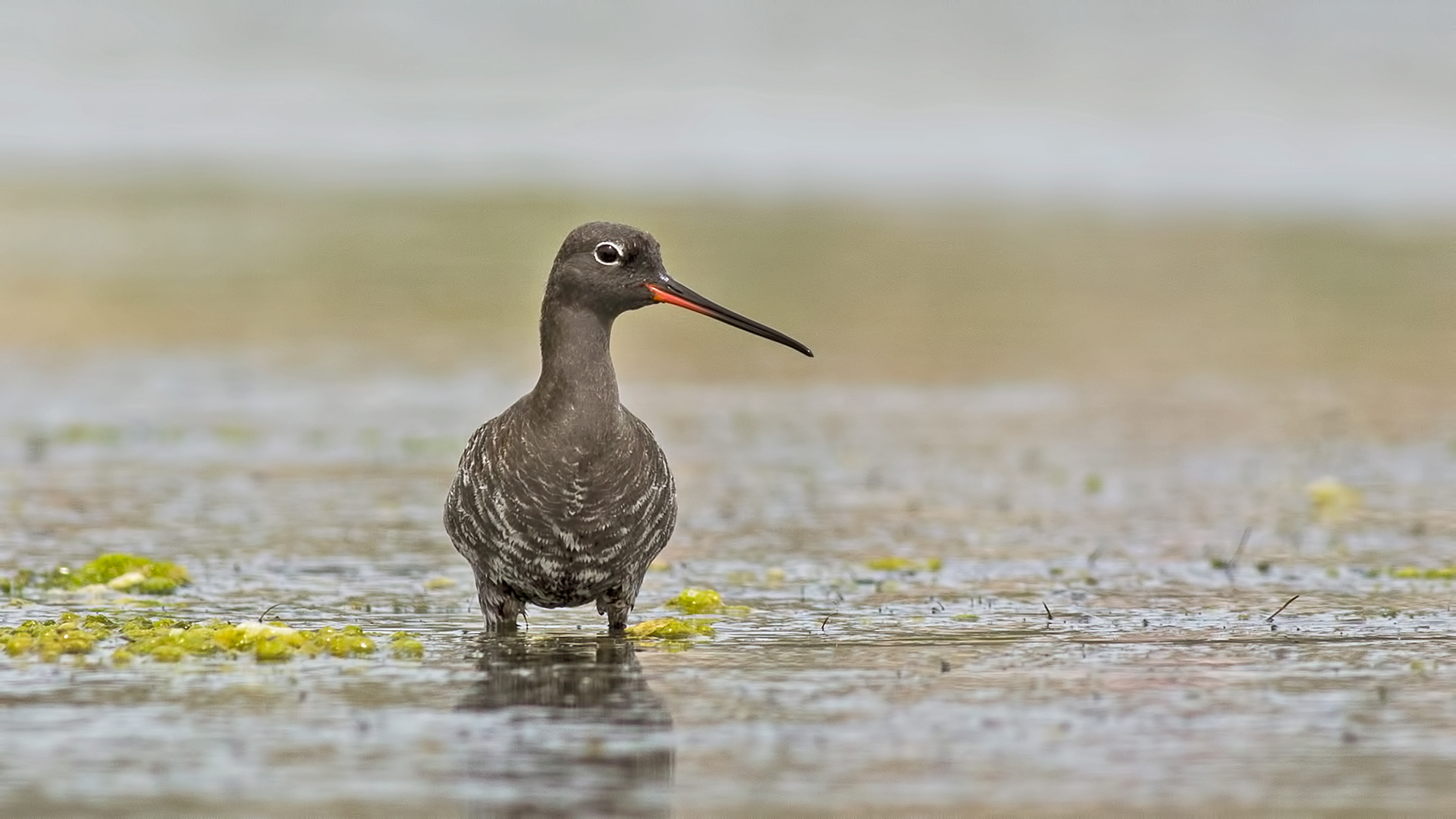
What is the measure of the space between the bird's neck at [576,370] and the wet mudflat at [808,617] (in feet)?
3.29

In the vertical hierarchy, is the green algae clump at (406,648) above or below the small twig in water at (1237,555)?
A: below

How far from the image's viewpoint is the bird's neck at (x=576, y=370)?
10.2 m

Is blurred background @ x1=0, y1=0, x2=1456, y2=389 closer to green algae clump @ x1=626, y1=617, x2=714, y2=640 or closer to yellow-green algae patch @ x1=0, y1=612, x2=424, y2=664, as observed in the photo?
green algae clump @ x1=626, y1=617, x2=714, y2=640

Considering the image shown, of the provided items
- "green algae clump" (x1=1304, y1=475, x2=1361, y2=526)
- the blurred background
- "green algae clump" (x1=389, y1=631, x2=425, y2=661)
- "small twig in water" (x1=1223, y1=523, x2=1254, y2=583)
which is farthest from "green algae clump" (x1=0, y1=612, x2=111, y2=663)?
the blurred background

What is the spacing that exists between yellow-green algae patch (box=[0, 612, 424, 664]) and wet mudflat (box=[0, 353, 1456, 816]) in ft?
0.41

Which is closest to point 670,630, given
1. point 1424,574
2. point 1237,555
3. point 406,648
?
point 406,648

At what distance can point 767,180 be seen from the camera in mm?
45594

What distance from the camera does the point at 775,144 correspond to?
166 feet

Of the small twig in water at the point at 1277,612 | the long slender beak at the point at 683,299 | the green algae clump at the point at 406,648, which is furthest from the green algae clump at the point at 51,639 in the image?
the small twig in water at the point at 1277,612

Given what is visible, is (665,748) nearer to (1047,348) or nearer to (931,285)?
(1047,348)

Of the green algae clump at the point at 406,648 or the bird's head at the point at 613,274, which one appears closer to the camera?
the green algae clump at the point at 406,648

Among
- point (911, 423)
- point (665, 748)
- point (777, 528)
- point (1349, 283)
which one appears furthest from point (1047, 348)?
point (665, 748)

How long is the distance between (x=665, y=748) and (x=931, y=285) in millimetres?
21813

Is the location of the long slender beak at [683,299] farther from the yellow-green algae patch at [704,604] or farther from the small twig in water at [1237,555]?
the small twig in water at [1237,555]
